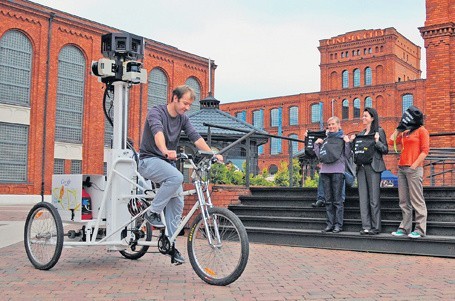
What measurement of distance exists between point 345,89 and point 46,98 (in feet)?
125

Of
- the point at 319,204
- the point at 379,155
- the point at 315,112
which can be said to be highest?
the point at 315,112

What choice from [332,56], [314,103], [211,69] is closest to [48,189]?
A: [211,69]

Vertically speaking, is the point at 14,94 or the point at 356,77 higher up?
the point at 356,77

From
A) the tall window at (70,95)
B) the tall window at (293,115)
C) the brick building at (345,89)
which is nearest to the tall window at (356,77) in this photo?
the brick building at (345,89)

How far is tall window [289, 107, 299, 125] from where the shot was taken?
6825 centimetres

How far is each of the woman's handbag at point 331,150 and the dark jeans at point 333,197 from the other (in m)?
0.24

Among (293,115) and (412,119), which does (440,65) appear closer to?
(412,119)

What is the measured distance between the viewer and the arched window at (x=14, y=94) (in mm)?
34188

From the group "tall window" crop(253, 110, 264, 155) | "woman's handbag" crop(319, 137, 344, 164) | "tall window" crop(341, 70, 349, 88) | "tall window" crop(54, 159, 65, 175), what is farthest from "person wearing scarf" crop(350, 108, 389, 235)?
"tall window" crop(253, 110, 264, 155)

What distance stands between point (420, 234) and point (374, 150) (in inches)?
53.0

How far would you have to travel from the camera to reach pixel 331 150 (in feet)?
26.6

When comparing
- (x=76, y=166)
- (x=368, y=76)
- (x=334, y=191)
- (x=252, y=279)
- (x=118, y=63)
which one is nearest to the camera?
(x=252, y=279)

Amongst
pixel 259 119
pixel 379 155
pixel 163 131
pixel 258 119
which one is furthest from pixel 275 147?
pixel 163 131

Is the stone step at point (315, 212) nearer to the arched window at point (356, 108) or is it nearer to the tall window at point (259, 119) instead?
the arched window at point (356, 108)
